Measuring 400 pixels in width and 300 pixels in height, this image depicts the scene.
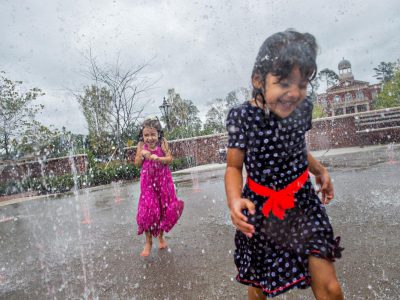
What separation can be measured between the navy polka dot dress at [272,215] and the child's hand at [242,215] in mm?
202

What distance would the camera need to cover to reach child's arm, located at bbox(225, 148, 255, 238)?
159 cm

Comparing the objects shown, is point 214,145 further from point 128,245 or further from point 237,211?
point 237,211

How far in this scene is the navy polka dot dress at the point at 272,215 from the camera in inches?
66.7

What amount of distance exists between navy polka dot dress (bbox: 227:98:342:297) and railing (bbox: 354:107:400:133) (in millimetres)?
12804

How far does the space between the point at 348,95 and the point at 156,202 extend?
6849 cm

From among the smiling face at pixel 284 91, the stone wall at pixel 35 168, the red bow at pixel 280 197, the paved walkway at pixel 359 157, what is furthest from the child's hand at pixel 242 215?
the stone wall at pixel 35 168

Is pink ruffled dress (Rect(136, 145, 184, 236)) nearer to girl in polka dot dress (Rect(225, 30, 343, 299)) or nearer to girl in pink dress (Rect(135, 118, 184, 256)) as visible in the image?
girl in pink dress (Rect(135, 118, 184, 256))

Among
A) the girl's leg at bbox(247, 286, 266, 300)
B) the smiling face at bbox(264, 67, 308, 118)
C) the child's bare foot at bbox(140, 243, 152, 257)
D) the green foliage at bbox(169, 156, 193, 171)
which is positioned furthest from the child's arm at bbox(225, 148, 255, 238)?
the green foliage at bbox(169, 156, 193, 171)

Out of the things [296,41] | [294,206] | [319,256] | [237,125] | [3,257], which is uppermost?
[296,41]

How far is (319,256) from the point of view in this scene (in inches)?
64.4

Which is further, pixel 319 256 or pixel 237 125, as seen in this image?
Result: pixel 237 125

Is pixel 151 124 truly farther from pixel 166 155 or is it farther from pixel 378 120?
pixel 378 120

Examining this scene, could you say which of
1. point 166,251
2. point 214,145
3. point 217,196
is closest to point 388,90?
point 214,145

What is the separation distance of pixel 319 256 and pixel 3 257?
4.13 metres
